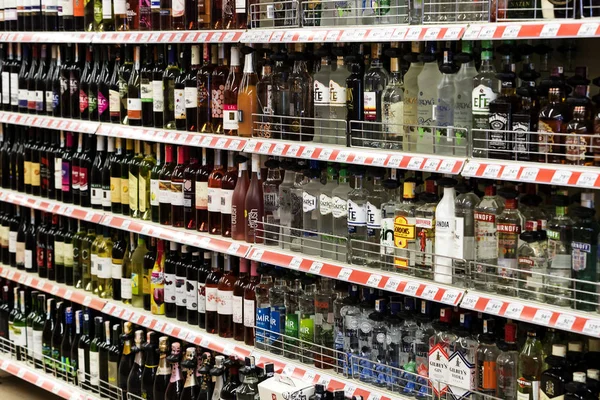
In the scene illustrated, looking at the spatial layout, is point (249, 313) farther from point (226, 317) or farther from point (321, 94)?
point (321, 94)

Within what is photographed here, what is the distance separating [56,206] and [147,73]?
1.11m

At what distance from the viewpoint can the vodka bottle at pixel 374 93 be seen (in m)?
3.70

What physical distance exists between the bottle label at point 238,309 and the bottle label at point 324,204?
2.27ft

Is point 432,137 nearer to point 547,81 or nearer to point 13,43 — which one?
point 547,81

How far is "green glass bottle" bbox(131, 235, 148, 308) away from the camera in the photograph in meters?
5.06

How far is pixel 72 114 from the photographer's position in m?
5.36

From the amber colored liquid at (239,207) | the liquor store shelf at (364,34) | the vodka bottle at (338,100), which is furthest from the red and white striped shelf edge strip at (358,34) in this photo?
the amber colored liquid at (239,207)

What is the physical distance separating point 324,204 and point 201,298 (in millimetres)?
1015

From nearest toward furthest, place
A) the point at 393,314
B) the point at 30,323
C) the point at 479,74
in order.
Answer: the point at 479,74 < the point at 393,314 < the point at 30,323

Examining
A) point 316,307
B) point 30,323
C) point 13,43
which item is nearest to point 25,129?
point 13,43

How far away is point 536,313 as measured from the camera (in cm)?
306

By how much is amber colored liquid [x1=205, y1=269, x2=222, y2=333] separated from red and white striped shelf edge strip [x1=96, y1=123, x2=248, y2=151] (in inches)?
24.9

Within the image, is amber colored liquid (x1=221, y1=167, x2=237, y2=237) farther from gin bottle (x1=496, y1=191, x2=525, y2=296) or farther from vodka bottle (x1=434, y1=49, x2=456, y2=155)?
gin bottle (x1=496, y1=191, x2=525, y2=296)

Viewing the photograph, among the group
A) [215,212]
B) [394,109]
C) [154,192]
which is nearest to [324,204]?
[394,109]
